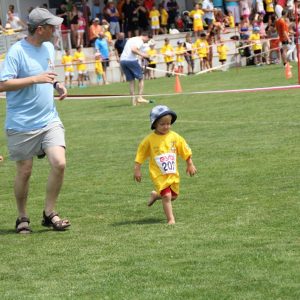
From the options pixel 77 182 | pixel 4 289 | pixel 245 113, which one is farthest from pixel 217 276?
pixel 245 113

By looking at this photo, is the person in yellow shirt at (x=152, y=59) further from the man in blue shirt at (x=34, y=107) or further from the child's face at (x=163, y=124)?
the man in blue shirt at (x=34, y=107)

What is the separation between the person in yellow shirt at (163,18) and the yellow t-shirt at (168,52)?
260cm

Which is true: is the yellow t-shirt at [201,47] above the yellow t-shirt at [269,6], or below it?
below

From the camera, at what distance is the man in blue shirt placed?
8602 millimetres

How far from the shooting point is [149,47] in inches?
1508

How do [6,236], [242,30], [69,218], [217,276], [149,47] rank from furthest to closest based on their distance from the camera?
[242,30]
[149,47]
[69,218]
[6,236]
[217,276]

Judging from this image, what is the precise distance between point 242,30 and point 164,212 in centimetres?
3237

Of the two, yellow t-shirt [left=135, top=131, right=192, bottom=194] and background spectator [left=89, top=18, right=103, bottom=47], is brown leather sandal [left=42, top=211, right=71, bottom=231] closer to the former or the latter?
yellow t-shirt [left=135, top=131, right=192, bottom=194]

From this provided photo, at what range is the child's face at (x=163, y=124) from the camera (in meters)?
8.90

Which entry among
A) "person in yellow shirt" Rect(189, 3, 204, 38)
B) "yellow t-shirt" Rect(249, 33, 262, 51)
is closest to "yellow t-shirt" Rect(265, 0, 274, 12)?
"yellow t-shirt" Rect(249, 33, 262, 51)

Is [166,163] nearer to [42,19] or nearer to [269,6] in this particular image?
[42,19]

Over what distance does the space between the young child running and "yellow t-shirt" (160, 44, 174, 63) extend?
29833mm

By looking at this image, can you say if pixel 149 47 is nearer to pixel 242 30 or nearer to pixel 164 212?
pixel 242 30

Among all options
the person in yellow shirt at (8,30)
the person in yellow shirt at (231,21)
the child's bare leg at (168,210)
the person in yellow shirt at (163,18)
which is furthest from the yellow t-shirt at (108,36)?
the child's bare leg at (168,210)
